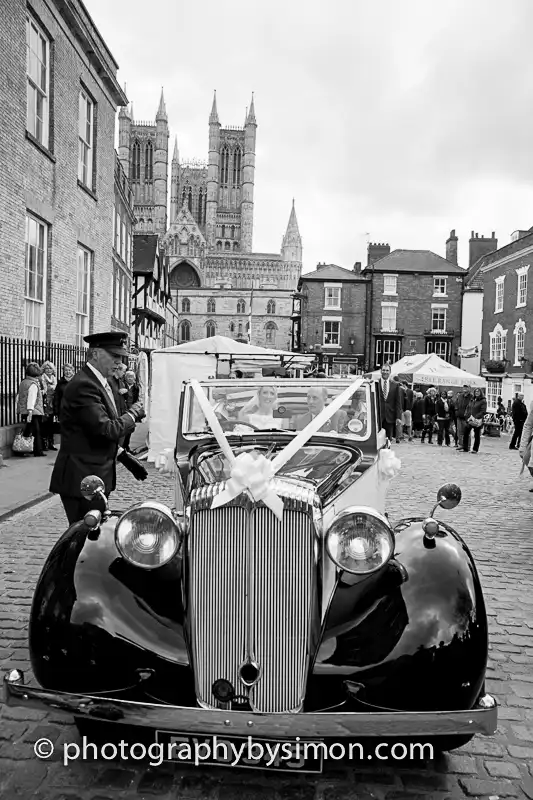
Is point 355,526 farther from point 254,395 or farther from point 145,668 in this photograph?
point 254,395

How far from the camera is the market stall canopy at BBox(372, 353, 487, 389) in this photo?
2156 cm

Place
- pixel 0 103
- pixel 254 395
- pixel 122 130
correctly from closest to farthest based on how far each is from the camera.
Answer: pixel 254 395, pixel 0 103, pixel 122 130

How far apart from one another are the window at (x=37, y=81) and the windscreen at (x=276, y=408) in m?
11.4

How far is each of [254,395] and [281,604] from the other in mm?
2726

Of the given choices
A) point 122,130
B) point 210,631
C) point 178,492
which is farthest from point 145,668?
point 122,130

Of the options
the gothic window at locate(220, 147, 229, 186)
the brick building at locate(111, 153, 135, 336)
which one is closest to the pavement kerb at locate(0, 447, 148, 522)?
the brick building at locate(111, 153, 135, 336)

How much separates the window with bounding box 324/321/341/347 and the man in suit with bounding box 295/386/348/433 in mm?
42851

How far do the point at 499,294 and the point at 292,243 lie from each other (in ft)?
290

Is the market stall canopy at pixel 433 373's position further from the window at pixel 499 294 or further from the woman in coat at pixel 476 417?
the window at pixel 499 294

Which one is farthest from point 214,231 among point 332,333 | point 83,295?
point 83,295

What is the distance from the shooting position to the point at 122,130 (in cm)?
11238

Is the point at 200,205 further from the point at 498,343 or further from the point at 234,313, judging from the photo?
the point at 498,343

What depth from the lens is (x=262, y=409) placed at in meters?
5.16

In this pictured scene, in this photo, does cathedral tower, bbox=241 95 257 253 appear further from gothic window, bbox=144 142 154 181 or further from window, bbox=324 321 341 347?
window, bbox=324 321 341 347
